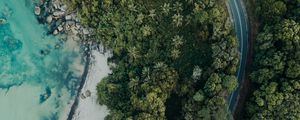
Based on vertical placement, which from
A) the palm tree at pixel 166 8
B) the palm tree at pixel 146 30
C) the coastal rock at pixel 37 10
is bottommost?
the palm tree at pixel 146 30

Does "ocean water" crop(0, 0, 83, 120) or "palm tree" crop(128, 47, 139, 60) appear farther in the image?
"ocean water" crop(0, 0, 83, 120)

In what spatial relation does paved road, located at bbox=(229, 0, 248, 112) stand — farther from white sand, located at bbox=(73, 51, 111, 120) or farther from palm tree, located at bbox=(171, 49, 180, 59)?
white sand, located at bbox=(73, 51, 111, 120)

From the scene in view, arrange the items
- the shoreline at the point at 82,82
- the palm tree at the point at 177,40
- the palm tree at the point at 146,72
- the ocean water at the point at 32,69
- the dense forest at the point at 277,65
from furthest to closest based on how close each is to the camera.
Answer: the ocean water at the point at 32,69 → the shoreline at the point at 82,82 → the palm tree at the point at 146,72 → the palm tree at the point at 177,40 → the dense forest at the point at 277,65

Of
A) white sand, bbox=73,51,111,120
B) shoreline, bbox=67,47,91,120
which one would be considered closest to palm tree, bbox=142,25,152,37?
white sand, bbox=73,51,111,120

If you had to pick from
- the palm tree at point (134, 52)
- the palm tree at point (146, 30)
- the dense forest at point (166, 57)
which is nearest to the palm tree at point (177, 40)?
the dense forest at point (166, 57)

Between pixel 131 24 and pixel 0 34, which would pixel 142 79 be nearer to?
pixel 131 24

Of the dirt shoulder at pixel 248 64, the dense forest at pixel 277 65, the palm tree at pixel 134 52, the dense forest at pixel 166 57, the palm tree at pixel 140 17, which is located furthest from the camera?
the palm tree at pixel 134 52

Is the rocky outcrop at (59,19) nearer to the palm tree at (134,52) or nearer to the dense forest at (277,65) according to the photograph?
the palm tree at (134,52)
